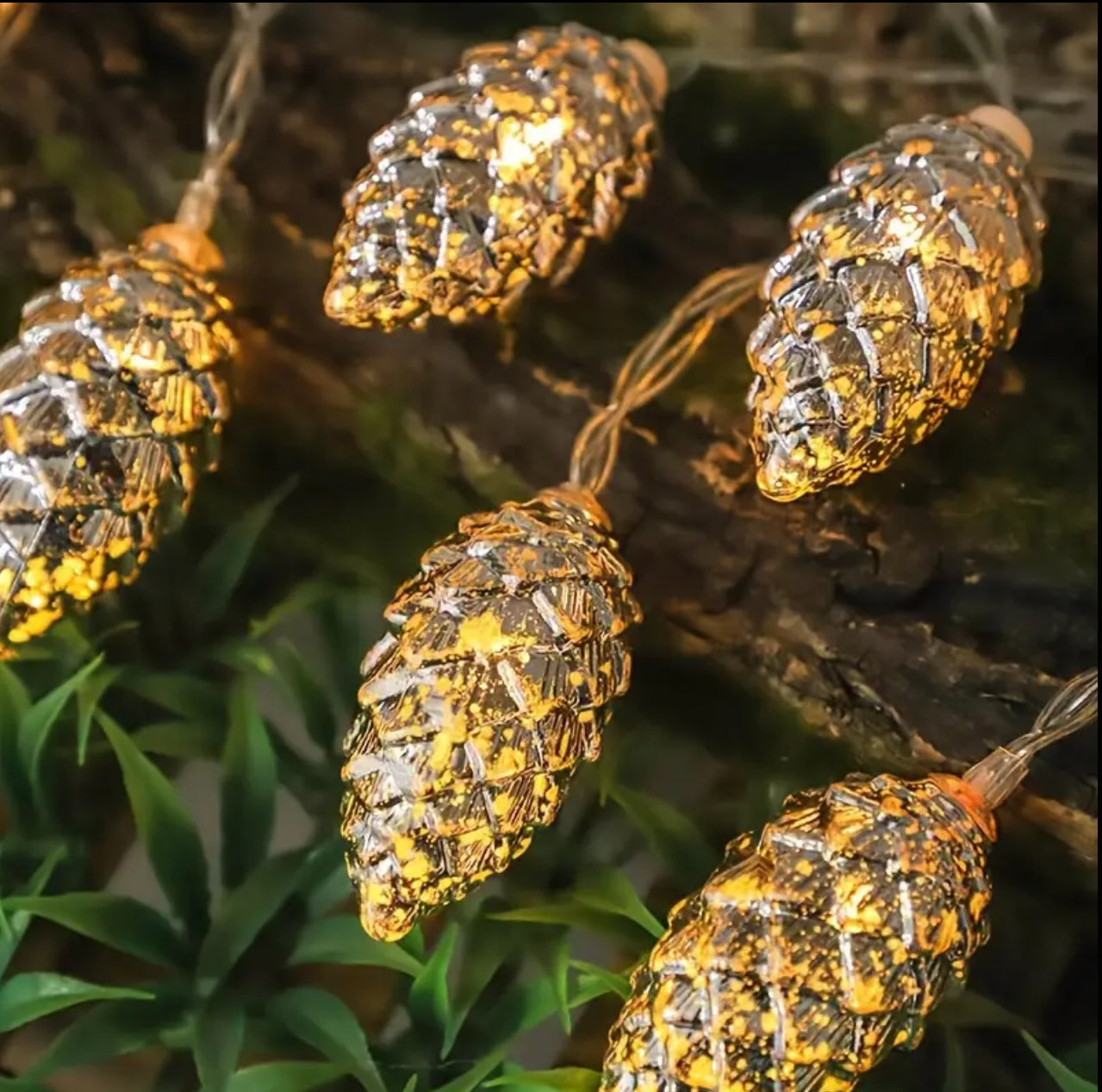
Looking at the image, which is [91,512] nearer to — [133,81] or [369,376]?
[369,376]

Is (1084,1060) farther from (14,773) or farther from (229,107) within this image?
(229,107)

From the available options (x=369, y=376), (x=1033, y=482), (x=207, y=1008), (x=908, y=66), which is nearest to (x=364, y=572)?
(x=369, y=376)

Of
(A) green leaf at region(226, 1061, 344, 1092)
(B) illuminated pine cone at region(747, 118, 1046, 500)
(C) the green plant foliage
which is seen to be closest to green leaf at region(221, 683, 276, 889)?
(C) the green plant foliage

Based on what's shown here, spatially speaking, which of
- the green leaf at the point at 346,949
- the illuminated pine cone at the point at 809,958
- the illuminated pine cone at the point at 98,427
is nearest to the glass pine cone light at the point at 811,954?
the illuminated pine cone at the point at 809,958

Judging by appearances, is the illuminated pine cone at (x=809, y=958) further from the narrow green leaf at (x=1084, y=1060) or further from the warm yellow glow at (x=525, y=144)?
the warm yellow glow at (x=525, y=144)

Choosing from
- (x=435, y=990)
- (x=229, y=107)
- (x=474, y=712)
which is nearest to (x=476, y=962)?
(x=435, y=990)

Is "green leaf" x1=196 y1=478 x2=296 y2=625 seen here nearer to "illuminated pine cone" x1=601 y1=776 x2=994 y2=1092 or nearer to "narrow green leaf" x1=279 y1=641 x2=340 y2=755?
"narrow green leaf" x1=279 y1=641 x2=340 y2=755
